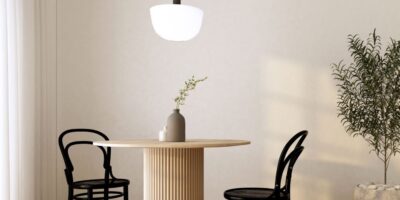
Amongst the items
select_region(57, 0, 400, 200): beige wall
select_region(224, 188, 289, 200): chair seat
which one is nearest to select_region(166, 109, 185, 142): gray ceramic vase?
select_region(224, 188, 289, 200): chair seat

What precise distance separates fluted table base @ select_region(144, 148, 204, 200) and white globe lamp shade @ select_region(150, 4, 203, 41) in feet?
2.44

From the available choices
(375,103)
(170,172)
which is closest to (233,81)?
(375,103)

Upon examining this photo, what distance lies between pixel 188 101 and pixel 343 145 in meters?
1.52

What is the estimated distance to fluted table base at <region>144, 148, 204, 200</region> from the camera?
11.6 ft

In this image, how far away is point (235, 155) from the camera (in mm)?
5223

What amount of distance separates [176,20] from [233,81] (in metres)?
1.91

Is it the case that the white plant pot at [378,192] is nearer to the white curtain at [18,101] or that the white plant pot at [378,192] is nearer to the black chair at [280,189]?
the black chair at [280,189]

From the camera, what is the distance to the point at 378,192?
4418 mm

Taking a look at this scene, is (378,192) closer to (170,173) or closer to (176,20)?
(170,173)

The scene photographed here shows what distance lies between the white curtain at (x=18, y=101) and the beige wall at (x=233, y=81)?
612mm

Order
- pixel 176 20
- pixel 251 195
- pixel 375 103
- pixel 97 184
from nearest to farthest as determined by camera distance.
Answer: pixel 176 20 → pixel 251 195 → pixel 97 184 → pixel 375 103

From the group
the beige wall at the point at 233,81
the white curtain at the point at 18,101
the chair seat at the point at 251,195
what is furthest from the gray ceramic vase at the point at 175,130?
the beige wall at the point at 233,81

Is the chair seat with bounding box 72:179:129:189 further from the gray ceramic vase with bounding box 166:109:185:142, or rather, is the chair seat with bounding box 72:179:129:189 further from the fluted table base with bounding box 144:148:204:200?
the gray ceramic vase with bounding box 166:109:185:142

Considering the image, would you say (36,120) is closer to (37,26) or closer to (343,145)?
(37,26)
